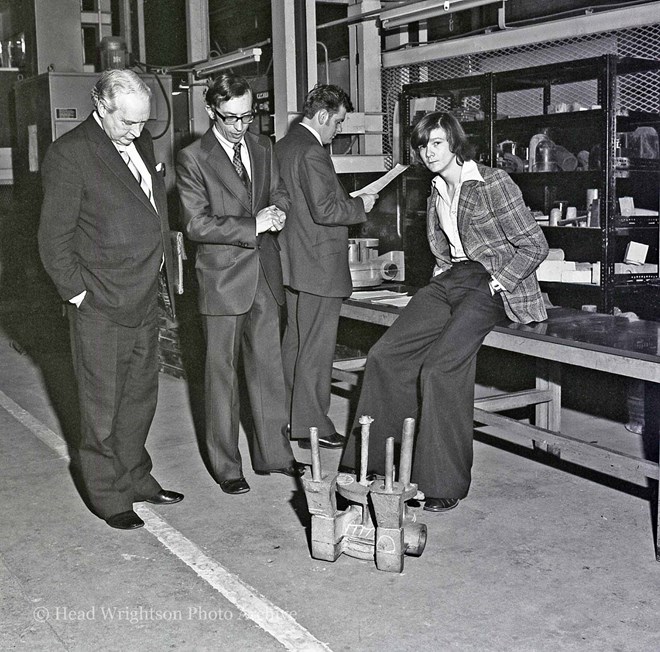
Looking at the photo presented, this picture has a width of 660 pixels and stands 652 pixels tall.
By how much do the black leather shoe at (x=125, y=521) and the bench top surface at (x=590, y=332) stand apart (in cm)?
165

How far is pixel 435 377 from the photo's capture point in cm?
380

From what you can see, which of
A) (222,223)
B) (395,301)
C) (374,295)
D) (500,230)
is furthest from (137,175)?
(374,295)

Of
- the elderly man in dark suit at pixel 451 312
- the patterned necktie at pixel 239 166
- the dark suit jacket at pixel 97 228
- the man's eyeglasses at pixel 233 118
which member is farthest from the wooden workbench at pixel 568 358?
the dark suit jacket at pixel 97 228

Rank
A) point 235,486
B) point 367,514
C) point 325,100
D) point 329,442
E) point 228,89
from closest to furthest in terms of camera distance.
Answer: point 367,514, point 228,89, point 235,486, point 325,100, point 329,442

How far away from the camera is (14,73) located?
364 inches

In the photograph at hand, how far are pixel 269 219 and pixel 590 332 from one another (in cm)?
147

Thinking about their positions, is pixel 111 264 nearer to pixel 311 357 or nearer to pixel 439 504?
Result: pixel 311 357

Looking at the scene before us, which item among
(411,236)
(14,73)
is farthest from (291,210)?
(14,73)

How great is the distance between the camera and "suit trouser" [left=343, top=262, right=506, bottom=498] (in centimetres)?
381

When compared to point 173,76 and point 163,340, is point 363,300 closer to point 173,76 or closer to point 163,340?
point 163,340

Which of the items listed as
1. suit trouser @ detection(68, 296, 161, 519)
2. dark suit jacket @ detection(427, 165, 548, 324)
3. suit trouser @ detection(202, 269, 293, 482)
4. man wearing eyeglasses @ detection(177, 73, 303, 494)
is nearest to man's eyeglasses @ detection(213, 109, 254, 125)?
man wearing eyeglasses @ detection(177, 73, 303, 494)

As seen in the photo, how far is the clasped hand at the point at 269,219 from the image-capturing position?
393 centimetres

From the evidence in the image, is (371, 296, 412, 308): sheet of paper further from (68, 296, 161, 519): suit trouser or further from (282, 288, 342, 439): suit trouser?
(68, 296, 161, 519): suit trouser

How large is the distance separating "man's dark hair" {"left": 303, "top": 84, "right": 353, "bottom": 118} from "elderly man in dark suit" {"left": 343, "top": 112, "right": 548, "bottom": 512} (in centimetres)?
61
